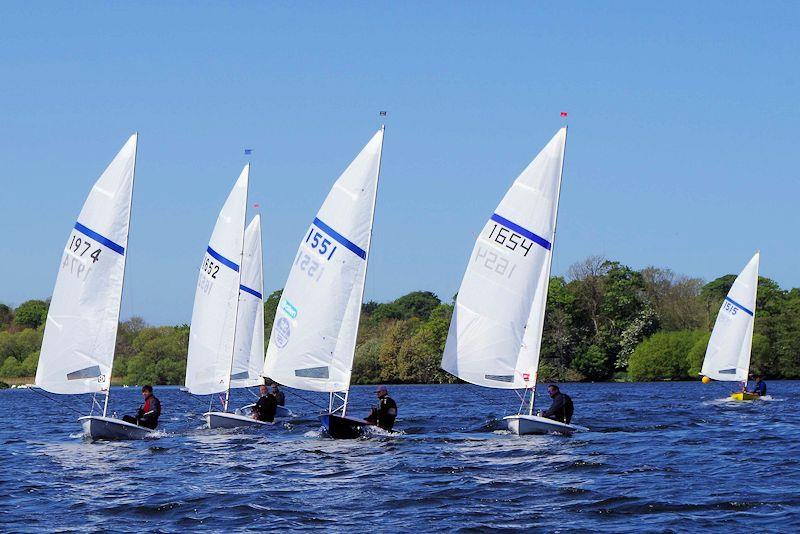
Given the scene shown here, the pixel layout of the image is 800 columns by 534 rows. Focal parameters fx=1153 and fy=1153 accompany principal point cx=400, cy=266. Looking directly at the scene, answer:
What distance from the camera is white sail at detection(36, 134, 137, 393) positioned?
27734 millimetres

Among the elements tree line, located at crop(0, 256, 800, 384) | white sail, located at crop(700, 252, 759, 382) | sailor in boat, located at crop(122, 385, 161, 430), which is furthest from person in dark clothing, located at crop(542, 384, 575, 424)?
tree line, located at crop(0, 256, 800, 384)

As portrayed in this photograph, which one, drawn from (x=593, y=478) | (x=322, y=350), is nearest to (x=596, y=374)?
(x=322, y=350)

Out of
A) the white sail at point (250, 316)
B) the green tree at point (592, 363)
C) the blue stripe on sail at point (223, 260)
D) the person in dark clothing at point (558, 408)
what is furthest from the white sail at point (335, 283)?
the green tree at point (592, 363)

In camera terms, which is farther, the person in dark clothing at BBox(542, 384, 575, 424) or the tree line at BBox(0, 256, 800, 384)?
the tree line at BBox(0, 256, 800, 384)

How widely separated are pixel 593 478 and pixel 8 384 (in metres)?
96.7

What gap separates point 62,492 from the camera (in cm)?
2039

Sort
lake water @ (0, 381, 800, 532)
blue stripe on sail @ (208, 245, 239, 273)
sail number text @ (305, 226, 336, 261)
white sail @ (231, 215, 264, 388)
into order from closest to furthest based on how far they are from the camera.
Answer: lake water @ (0, 381, 800, 532) < sail number text @ (305, 226, 336, 261) < blue stripe on sail @ (208, 245, 239, 273) < white sail @ (231, 215, 264, 388)

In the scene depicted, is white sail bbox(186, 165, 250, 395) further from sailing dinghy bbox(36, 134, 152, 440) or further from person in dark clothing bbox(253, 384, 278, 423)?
sailing dinghy bbox(36, 134, 152, 440)

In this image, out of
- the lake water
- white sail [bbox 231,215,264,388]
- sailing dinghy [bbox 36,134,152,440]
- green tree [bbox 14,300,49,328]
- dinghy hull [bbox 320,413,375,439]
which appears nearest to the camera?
the lake water

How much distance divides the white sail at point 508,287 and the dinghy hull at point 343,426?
8.65 ft

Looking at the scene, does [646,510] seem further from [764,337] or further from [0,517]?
[764,337]

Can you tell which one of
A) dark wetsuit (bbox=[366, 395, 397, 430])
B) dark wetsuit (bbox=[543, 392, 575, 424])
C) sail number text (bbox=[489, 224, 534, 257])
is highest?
sail number text (bbox=[489, 224, 534, 257])

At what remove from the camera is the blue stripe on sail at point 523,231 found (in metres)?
27.6

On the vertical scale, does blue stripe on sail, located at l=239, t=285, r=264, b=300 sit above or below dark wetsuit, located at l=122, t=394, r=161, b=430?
above
